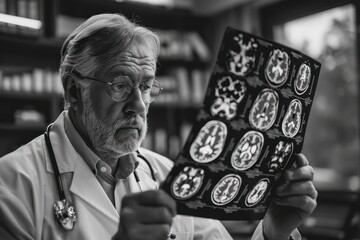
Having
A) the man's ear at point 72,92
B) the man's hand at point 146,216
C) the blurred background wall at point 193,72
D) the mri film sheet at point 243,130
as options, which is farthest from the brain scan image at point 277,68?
the blurred background wall at point 193,72

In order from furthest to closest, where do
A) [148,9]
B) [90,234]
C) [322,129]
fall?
[148,9] < [322,129] < [90,234]

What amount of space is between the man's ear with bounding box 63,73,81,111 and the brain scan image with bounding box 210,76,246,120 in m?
0.65

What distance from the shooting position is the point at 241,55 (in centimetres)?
88

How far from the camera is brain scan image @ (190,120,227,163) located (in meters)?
0.85

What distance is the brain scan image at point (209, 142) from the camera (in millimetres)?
847

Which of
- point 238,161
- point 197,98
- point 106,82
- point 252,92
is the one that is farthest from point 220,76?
point 197,98

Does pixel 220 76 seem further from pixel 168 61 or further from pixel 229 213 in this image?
pixel 168 61

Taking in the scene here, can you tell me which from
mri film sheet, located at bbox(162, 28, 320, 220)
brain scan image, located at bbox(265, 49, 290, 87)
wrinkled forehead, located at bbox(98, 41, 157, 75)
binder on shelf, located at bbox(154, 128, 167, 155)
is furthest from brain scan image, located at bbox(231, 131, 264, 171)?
binder on shelf, located at bbox(154, 128, 167, 155)

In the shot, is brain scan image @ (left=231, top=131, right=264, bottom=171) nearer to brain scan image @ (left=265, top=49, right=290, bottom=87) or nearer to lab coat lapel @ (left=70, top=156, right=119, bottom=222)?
brain scan image @ (left=265, top=49, right=290, bottom=87)

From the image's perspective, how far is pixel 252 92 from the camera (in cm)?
92

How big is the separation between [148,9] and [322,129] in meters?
2.06

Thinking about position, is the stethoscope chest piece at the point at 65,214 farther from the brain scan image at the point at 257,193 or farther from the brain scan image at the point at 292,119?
the brain scan image at the point at 292,119

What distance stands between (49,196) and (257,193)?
561 millimetres

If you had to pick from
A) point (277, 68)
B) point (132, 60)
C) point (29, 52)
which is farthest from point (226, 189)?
point (29, 52)
